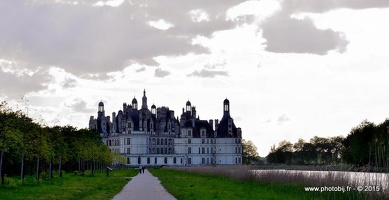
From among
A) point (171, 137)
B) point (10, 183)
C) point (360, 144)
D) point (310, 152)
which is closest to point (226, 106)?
point (171, 137)

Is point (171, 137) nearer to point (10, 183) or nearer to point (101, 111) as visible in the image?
point (101, 111)

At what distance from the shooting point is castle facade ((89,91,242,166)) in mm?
181625

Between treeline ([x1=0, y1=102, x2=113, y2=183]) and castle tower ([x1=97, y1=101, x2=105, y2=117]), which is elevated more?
castle tower ([x1=97, y1=101, x2=105, y2=117])

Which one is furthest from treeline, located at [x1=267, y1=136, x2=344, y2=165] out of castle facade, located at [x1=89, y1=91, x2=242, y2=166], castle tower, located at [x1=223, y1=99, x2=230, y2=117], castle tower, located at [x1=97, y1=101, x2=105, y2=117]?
castle tower, located at [x1=97, y1=101, x2=105, y2=117]

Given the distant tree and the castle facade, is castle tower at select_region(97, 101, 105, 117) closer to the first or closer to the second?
the castle facade

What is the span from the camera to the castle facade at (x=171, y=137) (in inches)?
7151

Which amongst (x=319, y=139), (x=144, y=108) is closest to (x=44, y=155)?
(x=144, y=108)

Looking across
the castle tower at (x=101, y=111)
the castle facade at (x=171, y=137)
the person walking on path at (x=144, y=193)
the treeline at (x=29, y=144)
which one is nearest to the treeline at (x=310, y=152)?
the castle facade at (x=171, y=137)

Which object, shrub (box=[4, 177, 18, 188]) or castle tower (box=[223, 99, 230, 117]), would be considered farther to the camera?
castle tower (box=[223, 99, 230, 117])

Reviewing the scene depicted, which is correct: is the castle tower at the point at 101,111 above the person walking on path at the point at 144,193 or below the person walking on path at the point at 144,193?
above

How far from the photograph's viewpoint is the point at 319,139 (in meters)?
195

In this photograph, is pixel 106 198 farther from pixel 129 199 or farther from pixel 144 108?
pixel 144 108

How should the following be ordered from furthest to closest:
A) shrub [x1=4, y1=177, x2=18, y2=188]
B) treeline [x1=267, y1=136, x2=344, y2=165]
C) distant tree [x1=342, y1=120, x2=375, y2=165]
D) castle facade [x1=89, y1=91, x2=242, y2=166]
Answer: treeline [x1=267, y1=136, x2=344, y2=165] < castle facade [x1=89, y1=91, x2=242, y2=166] < distant tree [x1=342, y1=120, x2=375, y2=165] < shrub [x1=4, y1=177, x2=18, y2=188]

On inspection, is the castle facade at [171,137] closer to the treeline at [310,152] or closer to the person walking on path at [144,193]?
the treeline at [310,152]
